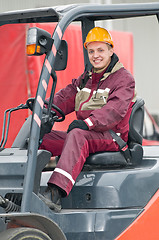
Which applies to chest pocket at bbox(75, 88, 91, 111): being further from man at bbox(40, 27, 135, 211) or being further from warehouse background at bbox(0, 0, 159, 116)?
warehouse background at bbox(0, 0, 159, 116)

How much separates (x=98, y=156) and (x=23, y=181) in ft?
3.01

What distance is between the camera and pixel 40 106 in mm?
4695

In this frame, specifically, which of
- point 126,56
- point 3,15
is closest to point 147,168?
point 3,15

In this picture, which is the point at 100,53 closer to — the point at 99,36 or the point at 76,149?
the point at 99,36

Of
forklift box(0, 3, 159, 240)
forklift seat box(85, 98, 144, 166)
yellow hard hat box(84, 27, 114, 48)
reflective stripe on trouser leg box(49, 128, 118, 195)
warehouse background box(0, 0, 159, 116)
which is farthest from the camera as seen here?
warehouse background box(0, 0, 159, 116)

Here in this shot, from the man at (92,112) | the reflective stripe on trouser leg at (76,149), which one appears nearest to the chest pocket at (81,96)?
the man at (92,112)

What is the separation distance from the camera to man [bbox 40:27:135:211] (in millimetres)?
4941

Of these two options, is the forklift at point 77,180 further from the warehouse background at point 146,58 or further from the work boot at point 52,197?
the warehouse background at point 146,58

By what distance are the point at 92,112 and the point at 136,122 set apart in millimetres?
629

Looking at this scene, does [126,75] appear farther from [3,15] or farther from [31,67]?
[31,67]

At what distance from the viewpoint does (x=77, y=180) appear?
5305mm

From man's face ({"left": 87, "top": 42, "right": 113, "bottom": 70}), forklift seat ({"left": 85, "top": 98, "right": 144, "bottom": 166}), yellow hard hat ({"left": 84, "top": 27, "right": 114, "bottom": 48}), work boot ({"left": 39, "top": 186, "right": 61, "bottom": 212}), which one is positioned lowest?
work boot ({"left": 39, "top": 186, "right": 61, "bottom": 212})

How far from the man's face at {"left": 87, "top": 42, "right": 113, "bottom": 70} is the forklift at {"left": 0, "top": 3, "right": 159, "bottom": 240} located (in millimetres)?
279

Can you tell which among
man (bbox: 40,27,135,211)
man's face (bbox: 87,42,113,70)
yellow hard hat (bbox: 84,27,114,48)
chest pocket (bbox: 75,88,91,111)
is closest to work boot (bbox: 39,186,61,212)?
man (bbox: 40,27,135,211)
